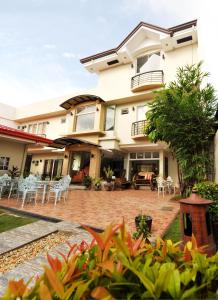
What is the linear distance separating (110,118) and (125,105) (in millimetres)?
1793

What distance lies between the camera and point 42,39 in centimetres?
1056

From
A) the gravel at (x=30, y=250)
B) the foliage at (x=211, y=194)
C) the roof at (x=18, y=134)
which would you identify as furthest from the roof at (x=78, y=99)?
the gravel at (x=30, y=250)

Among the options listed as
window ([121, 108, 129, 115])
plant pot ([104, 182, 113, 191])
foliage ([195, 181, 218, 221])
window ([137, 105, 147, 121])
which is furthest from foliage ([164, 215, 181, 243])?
window ([121, 108, 129, 115])

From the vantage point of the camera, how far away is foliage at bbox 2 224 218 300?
2.79ft

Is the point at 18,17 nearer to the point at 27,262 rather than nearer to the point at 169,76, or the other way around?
the point at 27,262

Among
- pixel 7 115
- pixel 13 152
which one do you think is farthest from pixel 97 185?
pixel 7 115

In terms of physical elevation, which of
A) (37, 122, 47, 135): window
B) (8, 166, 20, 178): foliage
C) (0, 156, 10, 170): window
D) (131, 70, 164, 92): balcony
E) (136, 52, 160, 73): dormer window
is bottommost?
(8, 166, 20, 178): foliage

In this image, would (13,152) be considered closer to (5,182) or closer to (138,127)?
(5,182)

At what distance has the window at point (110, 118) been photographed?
16.5 m

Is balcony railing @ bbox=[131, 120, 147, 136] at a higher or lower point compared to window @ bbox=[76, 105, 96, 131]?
lower

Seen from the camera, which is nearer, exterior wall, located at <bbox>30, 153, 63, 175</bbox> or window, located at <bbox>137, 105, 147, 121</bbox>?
window, located at <bbox>137, 105, 147, 121</bbox>

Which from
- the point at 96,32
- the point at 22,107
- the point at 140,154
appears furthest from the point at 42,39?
the point at 22,107

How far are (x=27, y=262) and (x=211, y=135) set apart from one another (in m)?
7.64

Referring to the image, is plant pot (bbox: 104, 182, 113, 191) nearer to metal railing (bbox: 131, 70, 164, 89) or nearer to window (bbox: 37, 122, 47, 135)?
metal railing (bbox: 131, 70, 164, 89)
